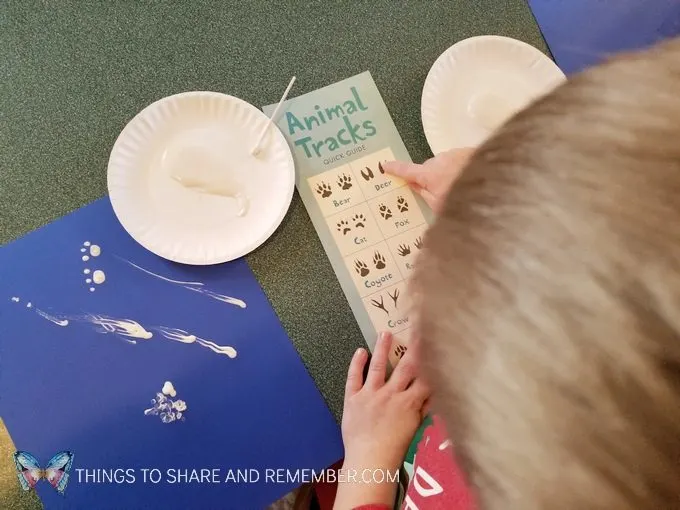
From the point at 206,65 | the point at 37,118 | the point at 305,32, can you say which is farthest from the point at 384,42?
the point at 37,118

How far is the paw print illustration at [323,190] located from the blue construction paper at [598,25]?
35 centimetres

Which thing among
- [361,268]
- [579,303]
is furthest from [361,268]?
[579,303]

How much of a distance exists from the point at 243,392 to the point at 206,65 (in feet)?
1.27

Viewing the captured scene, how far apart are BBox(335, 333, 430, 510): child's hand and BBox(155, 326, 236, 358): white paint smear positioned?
0.45 feet

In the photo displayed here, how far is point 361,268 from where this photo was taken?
63 centimetres

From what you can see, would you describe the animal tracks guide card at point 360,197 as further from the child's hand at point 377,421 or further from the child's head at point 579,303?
the child's head at point 579,303

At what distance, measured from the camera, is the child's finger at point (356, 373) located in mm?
604

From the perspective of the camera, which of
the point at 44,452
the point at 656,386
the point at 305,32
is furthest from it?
the point at 305,32

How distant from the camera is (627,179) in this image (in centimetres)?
25

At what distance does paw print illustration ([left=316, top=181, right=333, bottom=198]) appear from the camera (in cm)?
64

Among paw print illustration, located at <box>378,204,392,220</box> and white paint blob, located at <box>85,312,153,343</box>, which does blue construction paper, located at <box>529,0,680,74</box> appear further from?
white paint blob, located at <box>85,312,153,343</box>

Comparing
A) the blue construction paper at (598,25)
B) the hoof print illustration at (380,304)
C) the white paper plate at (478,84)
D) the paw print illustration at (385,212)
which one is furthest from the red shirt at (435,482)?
the blue construction paper at (598,25)

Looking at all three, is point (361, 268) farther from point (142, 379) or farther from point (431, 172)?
point (142, 379)

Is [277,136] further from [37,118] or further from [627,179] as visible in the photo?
[627,179]
